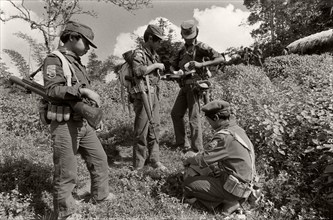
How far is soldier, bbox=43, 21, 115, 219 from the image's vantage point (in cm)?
414

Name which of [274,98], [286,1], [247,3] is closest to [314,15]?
[286,1]

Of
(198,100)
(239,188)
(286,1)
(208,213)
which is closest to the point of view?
(239,188)

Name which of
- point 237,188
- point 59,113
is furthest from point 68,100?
point 237,188

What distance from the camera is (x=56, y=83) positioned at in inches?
162

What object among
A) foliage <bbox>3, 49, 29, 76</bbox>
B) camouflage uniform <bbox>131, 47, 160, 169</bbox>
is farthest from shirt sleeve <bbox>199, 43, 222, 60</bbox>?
foliage <bbox>3, 49, 29, 76</bbox>

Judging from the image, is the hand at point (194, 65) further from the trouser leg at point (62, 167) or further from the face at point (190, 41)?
the trouser leg at point (62, 167)

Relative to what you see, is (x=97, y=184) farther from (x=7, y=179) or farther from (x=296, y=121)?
(x=296, y=121)

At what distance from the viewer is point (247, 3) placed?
37469 millimetres

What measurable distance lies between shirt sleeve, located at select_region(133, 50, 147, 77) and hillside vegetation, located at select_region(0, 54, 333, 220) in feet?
5.25

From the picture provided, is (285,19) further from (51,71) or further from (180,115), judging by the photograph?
(51,71)

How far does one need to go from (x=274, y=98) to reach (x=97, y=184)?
4.46 meters

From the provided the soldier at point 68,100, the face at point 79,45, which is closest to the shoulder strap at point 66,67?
the soldier at point 68,100

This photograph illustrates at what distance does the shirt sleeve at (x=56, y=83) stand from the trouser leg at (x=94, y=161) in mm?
605

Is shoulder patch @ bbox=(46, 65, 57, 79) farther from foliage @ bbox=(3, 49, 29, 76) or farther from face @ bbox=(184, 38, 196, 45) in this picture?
foliage @ bbox=(3, 49, 29, 76)
